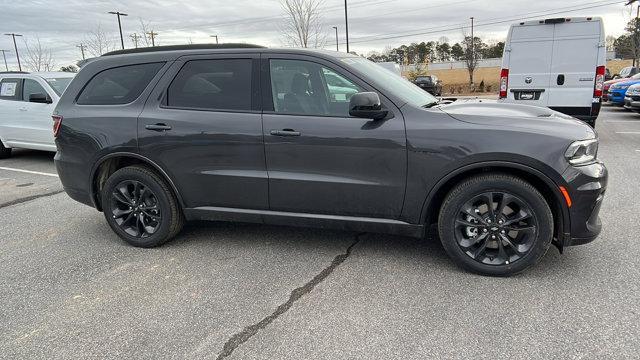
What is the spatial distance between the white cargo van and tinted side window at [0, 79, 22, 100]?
941 centimetres

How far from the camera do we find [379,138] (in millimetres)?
3447

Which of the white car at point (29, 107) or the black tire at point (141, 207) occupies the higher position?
the white car at point (29, 107)

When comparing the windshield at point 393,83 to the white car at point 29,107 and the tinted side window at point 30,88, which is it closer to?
the white car at point 29,107

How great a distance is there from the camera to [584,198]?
318 centimetres

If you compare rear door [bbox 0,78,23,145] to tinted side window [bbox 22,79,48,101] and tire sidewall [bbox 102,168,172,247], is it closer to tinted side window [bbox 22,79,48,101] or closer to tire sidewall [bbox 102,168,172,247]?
tinted side window [bbox 22,79,48,101]

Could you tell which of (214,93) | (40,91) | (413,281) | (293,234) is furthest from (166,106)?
(40,91)

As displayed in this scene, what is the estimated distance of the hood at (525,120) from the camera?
3.22 m

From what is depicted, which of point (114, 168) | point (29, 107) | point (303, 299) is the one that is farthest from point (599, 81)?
point (29, 107)

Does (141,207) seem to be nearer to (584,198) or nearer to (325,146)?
(325,146)

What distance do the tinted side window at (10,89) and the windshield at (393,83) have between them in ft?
25.6

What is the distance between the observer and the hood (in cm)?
322

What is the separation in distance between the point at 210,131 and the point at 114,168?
4.18 ft

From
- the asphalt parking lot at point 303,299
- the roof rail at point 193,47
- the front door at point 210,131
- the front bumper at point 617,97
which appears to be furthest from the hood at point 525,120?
the front bumper at point 617,97

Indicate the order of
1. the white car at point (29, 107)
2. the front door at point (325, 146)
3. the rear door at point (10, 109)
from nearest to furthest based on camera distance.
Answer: the front door at point (325, 146)
the white car at point (29, 107)
the rear door at point (10, 109)
